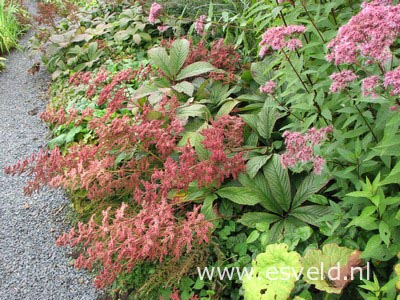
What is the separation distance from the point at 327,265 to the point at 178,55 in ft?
6.89

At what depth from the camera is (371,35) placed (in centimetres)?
156

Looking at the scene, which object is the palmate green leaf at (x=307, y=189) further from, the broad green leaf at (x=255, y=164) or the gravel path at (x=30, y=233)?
the gravel path at (x=30, y=233)

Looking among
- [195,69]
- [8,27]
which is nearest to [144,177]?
[195,69]

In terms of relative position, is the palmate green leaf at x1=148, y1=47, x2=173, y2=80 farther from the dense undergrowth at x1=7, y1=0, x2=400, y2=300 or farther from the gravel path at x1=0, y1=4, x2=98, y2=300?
Result: the gravel path at x1=0, y1=4, x2=98, y2=300

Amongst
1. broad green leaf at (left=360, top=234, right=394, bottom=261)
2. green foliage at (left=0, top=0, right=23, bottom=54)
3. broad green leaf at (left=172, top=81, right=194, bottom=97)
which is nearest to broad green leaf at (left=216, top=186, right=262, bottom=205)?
broad green leaf at (left=360, top=234, right=394, bottom=261)

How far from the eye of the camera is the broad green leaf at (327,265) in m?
1.85

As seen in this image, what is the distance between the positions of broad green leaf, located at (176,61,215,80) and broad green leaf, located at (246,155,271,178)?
99 centimetres

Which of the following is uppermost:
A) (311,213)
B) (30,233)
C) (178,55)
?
(178,55)

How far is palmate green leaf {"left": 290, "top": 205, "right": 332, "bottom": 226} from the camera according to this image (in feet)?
7.40

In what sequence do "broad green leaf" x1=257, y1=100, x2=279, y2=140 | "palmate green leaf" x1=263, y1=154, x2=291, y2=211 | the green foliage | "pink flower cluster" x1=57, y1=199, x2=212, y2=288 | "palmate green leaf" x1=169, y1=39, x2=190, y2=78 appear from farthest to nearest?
the green foliage
"palmate green leaf" x1=169, y1=39, x2=190, y2=78
"broad green leaf" x1=257, y1=100, x2=279, y2=140
"palmate green leaf" x1=263, y1=154, x2=291, y2=211
"pink flower cluster" x1=57, y1=199, x2=212, y2=288

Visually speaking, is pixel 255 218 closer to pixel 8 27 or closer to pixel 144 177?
pixel 144 177

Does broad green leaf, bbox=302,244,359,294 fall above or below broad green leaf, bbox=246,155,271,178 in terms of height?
→ below

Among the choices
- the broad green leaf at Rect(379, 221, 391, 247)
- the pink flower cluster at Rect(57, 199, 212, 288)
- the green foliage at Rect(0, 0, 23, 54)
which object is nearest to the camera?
the broad green leaf at Rect(379, 221, 391, 247)

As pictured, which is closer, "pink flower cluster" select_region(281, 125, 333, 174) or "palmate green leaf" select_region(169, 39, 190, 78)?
"pink flower cluster" select_region(281, 125, 333, 174)
